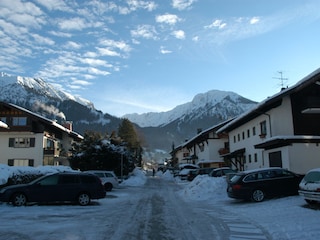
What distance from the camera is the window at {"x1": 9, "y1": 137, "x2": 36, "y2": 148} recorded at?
50.3 metres

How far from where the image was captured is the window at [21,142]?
165 feet

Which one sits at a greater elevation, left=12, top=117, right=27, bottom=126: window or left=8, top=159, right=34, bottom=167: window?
left=12, top=117, right=27, bottom=126: window

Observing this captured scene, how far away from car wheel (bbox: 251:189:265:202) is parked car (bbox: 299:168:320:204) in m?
3.33

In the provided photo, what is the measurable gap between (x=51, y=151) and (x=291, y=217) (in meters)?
42.6

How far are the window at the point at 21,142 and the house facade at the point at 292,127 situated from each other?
2973 centimetres

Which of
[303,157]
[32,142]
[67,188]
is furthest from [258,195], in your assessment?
[32,142]

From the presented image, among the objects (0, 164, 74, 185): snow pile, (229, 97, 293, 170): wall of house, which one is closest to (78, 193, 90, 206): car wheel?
(0, 164, 74, 185): snow pile

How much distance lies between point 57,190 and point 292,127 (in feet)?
59.4

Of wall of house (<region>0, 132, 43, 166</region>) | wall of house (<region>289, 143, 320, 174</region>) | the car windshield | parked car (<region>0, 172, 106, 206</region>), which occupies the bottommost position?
parked car (<region>0, 172, 106, 206</region>)

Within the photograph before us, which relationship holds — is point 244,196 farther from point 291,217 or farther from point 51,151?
point 51,151

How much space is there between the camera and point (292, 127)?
1117 inches

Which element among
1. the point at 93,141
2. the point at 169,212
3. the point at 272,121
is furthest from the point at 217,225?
the point at 93,141

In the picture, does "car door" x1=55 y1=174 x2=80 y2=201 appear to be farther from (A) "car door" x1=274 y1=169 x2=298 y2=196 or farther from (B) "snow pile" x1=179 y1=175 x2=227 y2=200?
(A) "car door" x1=274 y1=169 x2=298 y2=196

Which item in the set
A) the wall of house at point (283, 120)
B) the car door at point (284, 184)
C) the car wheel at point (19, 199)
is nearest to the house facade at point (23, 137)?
the wall of house at point (283, 120)
